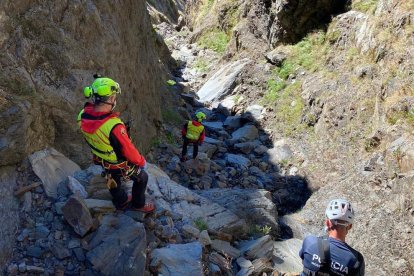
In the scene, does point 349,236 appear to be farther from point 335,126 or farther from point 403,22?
point 403,22

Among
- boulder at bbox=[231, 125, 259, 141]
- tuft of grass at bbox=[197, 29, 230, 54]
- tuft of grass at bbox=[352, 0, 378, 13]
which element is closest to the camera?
tuft of grass at bbox=[352, 0, 378, 13]

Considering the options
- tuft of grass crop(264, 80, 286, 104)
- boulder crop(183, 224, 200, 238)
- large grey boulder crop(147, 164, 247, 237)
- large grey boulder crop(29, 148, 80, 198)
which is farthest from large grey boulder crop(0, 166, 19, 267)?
tuft of grass crop(264, 80, 286, 104)

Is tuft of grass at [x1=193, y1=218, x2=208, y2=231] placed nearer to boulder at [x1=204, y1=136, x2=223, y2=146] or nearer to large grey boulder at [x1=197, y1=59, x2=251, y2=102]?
boulder at [x1=204, y1=136, x2=223, y2=146]

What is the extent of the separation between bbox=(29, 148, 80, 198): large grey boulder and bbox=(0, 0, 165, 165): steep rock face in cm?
17

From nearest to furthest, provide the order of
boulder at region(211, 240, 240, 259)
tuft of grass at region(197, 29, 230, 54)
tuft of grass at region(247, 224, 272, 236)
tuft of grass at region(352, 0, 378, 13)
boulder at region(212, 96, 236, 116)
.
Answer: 1. boulder at region(211, 240, 240, 259)
2. tuft of grass at region(247, 224, 272, 236)
3. tuft of grass at region(352, 0, 378, 13)
4. boulder at region(212, 96, 236, 116)
5. tuft of grass at region(197, 29, 230, 54)

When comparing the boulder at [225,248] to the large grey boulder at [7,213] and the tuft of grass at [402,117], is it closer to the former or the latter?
the large grey boulder at [7,213]

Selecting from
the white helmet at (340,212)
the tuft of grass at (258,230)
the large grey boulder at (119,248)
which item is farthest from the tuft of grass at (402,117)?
the large grey boulder at (119,248)

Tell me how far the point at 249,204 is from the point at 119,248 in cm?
403

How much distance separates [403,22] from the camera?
12180 mm

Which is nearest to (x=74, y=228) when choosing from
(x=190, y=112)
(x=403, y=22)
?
(x=403, y=22)

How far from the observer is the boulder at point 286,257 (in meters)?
7.45

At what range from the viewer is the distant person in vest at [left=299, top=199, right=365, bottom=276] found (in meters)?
4.27

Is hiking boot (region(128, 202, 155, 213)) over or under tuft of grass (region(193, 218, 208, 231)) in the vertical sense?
over

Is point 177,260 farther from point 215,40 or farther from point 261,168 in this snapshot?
point 215,40
